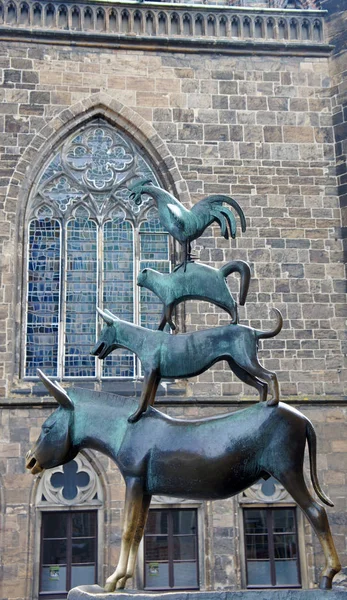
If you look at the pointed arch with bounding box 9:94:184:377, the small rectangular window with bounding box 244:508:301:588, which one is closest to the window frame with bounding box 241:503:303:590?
the small rectangular window with bounding box 244:508:301:588

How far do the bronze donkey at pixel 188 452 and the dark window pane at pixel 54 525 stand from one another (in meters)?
7.02

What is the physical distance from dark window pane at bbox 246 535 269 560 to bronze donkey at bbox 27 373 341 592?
7266mm

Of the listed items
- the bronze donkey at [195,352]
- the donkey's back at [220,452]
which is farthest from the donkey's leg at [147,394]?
the donkey's back at [220,452]

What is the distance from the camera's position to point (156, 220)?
49.6 ft

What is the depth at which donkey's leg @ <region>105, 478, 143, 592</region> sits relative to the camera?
5.86 meters

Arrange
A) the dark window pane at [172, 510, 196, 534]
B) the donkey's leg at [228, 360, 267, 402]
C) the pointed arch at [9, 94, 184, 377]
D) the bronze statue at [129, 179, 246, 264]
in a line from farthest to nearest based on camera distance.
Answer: the pointed arch at [9, 94, 184, 377]
the dark window pane at [172, 510, 196, 534]
the bronze statue at [129, 179, 246, 264]
the donkey's leg at [228, 360, 267, 402]

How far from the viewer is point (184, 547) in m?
13.0

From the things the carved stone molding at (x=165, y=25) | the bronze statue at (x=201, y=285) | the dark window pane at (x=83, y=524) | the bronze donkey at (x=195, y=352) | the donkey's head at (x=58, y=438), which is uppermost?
the carved stone molding at (x=165, y=25)

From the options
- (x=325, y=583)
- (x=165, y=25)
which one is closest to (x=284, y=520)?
(x=325, y=583)

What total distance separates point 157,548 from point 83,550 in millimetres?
1070

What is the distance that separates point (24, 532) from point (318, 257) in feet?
20.9

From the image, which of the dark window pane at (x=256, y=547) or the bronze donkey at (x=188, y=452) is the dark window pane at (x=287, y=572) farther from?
the bronze donkey at (x=188, y=452)

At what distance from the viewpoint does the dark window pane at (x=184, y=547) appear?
42.4 feet

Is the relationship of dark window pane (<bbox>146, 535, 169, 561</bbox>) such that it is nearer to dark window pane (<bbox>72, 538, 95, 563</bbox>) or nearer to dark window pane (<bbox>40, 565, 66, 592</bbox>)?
dark window pane (<bbox>72, 538, 95, 563</bbox>)
